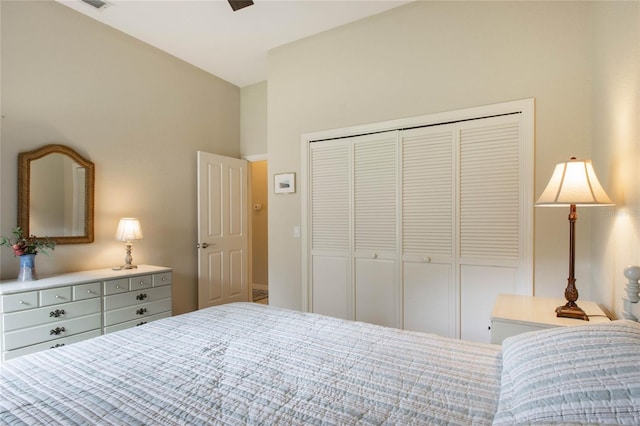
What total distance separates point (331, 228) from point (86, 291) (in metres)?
2.01

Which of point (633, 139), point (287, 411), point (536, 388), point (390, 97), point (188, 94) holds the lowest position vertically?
point (287, 411)

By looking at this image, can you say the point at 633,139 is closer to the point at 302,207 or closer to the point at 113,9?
the point at 302,207

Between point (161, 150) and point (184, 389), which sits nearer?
point (184, 389)

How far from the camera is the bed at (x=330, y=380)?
81cm

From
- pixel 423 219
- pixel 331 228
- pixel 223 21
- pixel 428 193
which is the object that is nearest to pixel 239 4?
pixel 223 21

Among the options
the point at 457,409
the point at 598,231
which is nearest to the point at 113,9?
the point at 457,409

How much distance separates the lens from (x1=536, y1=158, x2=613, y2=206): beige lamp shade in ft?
5.08

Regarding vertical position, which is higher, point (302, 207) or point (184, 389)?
point (302, 207)

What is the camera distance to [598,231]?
1.97 meters

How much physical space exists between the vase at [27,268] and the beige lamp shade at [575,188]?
10.7 feet

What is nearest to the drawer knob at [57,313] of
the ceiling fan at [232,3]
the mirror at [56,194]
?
the mirror at [56,194]

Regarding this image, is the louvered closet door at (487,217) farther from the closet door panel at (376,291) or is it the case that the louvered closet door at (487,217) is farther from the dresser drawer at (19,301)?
the dresser drawer at (19,301)

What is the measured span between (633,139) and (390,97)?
178 centimetres

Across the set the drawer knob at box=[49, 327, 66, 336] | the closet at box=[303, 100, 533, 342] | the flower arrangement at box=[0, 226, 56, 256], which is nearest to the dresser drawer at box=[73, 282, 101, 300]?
the drawer knob at box=[49, 327, 66, 336]
